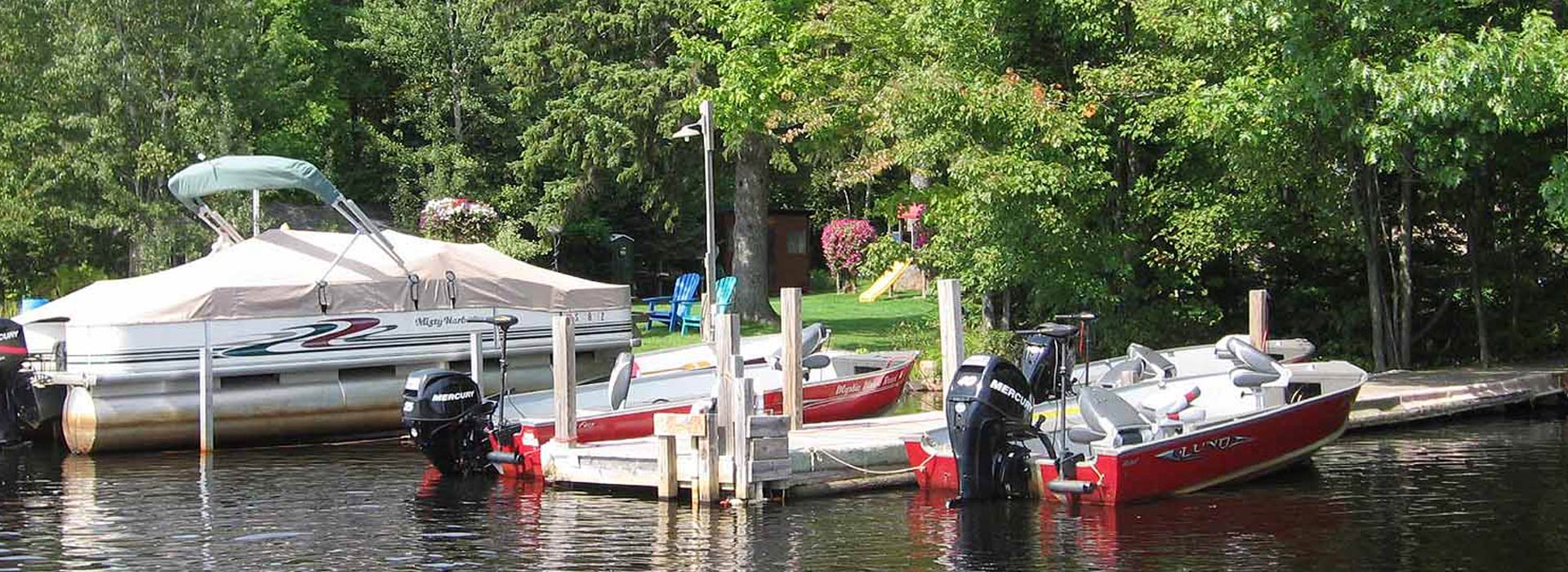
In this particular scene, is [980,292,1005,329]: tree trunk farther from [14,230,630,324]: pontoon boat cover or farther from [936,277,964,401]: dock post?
[936,277,964,401]: dock post

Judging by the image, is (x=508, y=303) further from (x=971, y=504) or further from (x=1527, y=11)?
(x=1527, y=11)

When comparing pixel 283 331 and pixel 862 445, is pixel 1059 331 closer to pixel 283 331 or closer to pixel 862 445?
pixel 862 445

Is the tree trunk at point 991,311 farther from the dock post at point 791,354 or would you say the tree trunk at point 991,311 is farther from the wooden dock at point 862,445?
the dock post at point 791,354

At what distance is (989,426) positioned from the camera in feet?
53.0

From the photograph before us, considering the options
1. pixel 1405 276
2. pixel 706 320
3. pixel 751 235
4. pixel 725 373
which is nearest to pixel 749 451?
pixel 725 373

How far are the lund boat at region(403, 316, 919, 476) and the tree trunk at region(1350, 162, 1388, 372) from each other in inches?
256

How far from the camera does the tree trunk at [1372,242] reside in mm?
24681

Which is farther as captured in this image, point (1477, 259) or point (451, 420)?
point (1477, 259)

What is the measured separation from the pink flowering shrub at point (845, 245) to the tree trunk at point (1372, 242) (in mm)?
20535

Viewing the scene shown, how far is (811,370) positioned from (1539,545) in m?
11.2

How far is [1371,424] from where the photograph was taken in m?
21.6

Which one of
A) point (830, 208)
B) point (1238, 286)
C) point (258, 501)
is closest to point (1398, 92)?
point (1238, 286)

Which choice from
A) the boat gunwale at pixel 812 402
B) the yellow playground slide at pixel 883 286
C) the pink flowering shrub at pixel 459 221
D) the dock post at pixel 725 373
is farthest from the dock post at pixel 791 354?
the yellow playground slide at pixel 883 286

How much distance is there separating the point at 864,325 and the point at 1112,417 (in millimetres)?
18522
